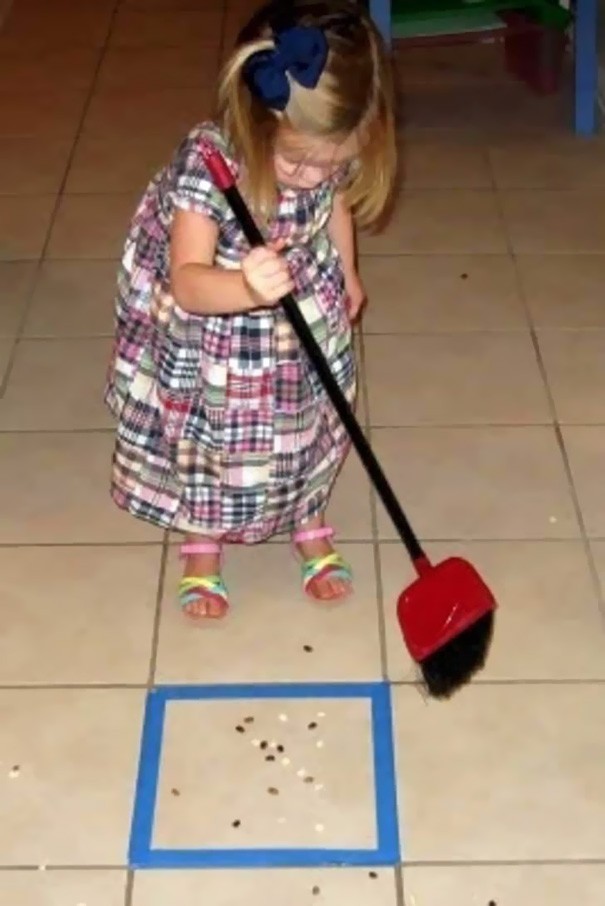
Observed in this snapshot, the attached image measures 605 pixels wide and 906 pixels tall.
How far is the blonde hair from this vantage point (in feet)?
4.66

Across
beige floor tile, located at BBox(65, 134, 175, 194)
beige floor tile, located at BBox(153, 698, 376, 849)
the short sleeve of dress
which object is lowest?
beige floor tile, located at BBox(153, 698, 376, 849)

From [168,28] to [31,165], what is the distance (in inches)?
32.0

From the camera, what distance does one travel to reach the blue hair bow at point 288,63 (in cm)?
139

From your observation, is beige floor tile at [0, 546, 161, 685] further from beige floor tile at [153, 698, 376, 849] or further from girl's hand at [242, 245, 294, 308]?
girl's hand at [242, 245, 294, 308]

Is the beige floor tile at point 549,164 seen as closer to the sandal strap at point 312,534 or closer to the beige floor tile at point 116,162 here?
the beige floor tile at point 116,162

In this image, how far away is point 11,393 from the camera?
220 cm

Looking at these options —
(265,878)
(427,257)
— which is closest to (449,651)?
(265,878)

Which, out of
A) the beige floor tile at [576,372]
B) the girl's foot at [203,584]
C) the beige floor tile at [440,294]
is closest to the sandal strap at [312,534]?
the girl's foot at [203,584]

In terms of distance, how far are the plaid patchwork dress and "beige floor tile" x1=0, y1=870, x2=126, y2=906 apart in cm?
46

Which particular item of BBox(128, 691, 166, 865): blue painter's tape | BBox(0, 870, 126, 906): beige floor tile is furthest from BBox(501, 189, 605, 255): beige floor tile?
BBox(0, 870, 126, 906): beige floor tile

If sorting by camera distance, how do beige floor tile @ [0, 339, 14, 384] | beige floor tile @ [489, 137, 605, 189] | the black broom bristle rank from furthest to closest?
beige floor tile @ [489, 137, 605, 189] < beige floor tile @ [0, 339, 14, 384] < the black broom bristle

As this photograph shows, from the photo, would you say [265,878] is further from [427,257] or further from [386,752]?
[427,257]

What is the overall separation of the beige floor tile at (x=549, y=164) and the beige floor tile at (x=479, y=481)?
833 mm

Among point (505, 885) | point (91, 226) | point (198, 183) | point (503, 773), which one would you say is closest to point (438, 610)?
point (503, 773)
